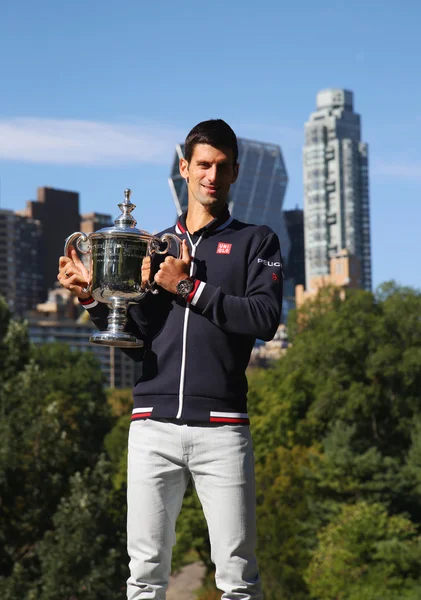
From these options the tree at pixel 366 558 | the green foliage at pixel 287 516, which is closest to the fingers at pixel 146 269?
the tree at pixel 366 558

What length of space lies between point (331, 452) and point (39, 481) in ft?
48.8

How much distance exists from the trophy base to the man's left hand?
1.03 ft

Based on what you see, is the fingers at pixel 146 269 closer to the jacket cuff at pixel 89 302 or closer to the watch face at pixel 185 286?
the watch face at pixel 185 286

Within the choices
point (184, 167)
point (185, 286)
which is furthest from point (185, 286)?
point (184, 167)

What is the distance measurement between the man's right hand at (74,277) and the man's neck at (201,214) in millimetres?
625

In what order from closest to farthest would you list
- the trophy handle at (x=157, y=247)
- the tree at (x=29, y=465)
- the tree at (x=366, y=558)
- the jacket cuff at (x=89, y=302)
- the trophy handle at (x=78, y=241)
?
the trophy handle at (x=157, y=247) → the trophy handle at (x=78, y=241) → the jacket cuff at (x=89, y=302) → the tree at (x=29, y=465) → the tree at (x=366, y=558)

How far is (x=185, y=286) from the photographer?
579cm

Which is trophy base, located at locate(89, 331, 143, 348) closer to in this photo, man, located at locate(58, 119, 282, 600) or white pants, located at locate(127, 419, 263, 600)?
man, located at locate(58, 119, 282, 600)

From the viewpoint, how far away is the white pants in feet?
18.7

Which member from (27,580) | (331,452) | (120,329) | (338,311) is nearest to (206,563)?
(331,452)

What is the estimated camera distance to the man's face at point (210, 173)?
606cm

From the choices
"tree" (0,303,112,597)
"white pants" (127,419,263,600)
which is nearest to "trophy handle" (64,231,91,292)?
"white pants" (127,419,263,600)

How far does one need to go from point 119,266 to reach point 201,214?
1.76 ft

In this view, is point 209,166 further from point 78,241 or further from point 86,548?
point 86,548
